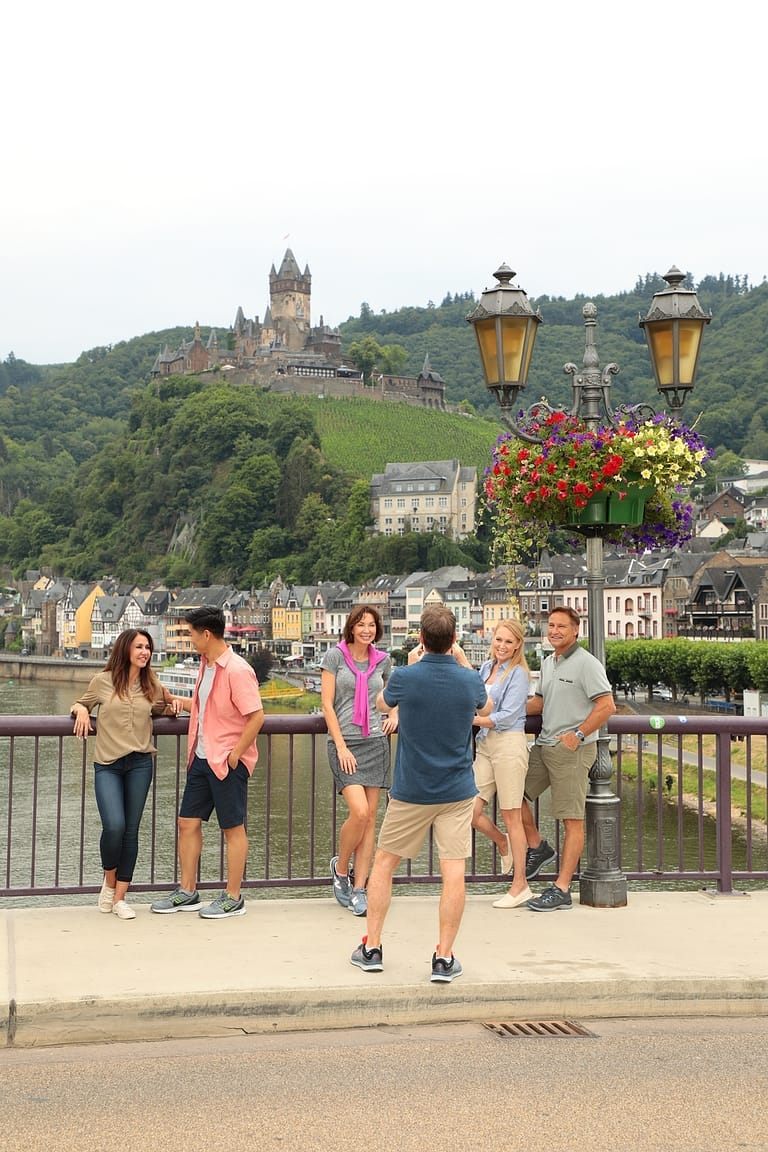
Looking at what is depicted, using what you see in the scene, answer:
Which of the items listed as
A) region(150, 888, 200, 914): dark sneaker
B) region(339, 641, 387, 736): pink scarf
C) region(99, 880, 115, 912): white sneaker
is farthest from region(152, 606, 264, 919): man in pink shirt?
region(339, 641, 387, 736): pink scarf

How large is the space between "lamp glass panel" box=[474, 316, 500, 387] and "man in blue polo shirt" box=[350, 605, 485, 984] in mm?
2604

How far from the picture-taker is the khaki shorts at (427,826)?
6.57m

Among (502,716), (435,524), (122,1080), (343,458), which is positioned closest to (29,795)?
(502,716)

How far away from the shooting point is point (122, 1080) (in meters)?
5.29

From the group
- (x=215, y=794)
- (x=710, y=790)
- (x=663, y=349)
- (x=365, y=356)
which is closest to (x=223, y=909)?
(x=215, y=794)

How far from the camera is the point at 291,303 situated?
16988 centimetres

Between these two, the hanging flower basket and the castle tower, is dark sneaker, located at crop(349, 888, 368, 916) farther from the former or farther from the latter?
the castle tower

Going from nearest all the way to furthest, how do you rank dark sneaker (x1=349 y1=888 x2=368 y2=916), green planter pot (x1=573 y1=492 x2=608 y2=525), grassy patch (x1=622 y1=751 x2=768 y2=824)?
dark sneaker (x1=349 y1=888 x2=368 y2=916)
green planter pot (x1=573 y1=492 x2=608 y2=525)
grassy patch (x1=622 y1=751 x2=768 y2=824)

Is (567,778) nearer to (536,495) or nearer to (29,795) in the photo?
(536,495)

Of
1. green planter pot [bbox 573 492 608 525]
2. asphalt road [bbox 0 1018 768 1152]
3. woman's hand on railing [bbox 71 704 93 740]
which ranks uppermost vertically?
green planter pot [bbox 573 492 608 525]

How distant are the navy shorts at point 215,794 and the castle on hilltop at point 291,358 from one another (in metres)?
155

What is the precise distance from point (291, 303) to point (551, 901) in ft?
546

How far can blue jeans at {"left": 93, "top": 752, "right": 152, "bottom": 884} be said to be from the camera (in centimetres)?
768

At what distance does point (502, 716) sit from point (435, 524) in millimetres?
129830
